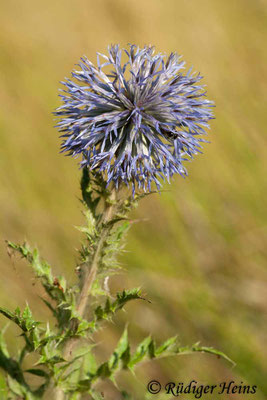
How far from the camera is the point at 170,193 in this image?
5.16 metres

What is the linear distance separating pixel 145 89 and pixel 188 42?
5140mm

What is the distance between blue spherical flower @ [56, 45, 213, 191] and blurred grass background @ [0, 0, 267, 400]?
1868 millimetres

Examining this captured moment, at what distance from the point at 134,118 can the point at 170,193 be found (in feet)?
11.8

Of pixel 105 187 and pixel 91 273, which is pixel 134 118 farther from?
pixel 91 273

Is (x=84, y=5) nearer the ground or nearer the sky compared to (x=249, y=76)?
nearer the sky

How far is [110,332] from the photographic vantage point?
3.85 m

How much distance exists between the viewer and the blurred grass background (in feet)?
13.3

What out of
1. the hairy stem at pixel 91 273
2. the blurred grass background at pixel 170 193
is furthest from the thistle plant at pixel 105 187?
the blurred grass background at pixel 170 193

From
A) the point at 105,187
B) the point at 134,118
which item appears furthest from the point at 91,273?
the point at 134,118

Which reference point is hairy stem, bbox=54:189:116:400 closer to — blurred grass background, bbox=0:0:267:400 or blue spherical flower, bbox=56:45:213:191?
blue spherical flower, bbox=56:45:213:191

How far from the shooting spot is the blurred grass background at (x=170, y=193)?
406 centimetres

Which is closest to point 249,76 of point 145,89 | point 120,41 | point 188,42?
point 188,42

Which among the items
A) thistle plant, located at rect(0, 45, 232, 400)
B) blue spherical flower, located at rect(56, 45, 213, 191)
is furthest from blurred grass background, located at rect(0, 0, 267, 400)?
blue spherical flower, located at rect(56, 45, 213, 191)

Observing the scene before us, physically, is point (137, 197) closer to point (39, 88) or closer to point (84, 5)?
point (39, 88)
